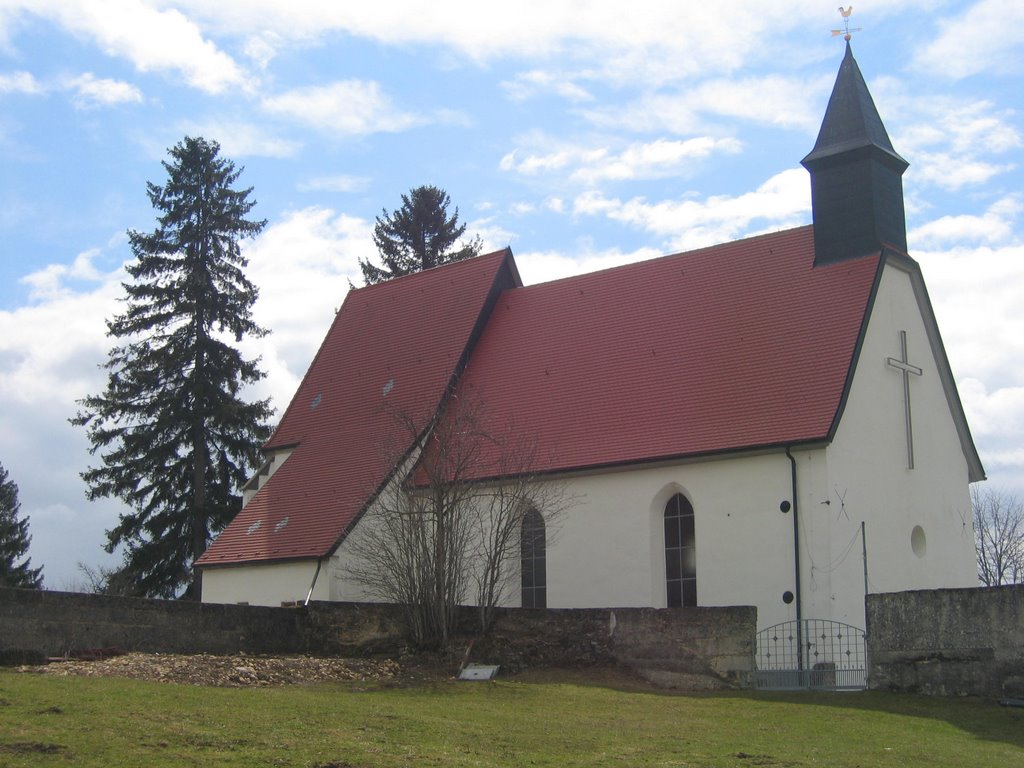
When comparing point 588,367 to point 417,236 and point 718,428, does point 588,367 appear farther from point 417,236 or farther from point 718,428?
point 417,236

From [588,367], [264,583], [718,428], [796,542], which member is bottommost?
[264,583]

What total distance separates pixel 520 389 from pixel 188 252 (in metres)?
13.2

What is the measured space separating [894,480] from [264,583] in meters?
12.9

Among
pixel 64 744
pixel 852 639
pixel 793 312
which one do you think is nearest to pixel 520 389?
pixel 793 312

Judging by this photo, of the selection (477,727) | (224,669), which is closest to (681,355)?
(224,669)

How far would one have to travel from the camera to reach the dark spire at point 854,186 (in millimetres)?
24422

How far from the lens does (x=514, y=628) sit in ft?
63.9

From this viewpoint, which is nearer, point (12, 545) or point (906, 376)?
point (906, 376)

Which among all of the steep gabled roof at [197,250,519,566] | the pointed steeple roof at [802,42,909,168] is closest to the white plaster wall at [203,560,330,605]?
the steep gabled roof at [197,250,519,566]

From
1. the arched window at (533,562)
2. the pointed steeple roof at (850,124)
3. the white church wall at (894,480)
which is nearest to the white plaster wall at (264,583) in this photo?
Result: the arched window at (533,562)

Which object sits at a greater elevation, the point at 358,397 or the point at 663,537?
the point at 358,397

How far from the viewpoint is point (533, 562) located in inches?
997

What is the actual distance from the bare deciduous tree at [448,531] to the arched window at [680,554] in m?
2.24

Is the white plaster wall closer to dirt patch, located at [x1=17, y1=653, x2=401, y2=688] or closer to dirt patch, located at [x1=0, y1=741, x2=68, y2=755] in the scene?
dirt patch, located at [x1=17, y1=653, x2=401, y2=688]
